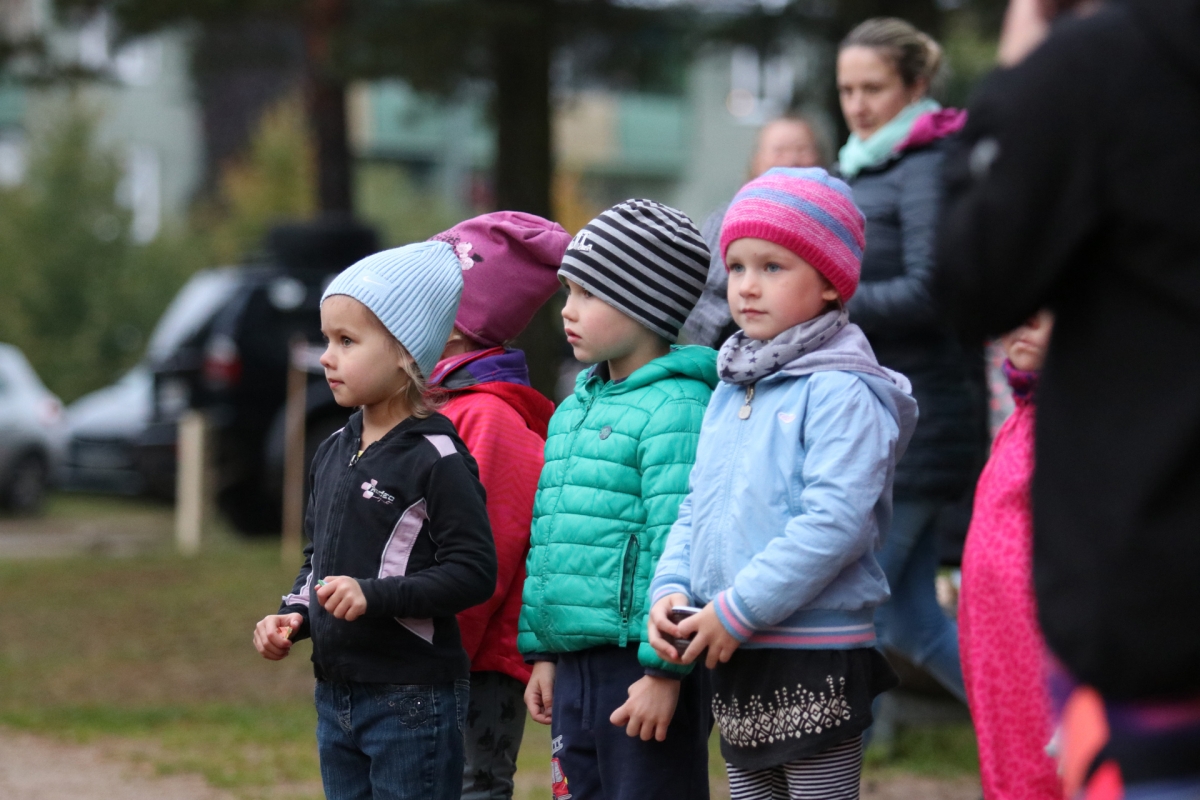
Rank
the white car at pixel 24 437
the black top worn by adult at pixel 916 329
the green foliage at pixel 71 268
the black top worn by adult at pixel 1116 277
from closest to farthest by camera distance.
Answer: the black top worn by adult at pixel 1116 277 → the black top worn by adult at pixel 916 329 → the white car at pixel 24 437 → the green foliage at pixel 71 268

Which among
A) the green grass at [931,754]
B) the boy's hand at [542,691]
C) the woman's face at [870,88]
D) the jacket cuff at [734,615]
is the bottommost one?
the green grass at [931,754]

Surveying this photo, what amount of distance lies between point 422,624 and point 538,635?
27cm

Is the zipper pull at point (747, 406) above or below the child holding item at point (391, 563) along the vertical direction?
above

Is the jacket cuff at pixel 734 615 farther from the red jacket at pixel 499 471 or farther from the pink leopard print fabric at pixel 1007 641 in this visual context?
the red jacket at pixel 499 471

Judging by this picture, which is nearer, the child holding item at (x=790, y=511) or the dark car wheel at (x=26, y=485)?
the child holding item at (x=790, y=511)

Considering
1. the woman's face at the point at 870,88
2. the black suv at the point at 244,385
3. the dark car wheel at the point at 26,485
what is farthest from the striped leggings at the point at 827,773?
the dark car wheel at the point at 26,485

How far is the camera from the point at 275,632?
302 centimetres

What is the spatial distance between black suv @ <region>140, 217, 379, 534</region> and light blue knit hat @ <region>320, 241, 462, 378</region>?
8.40 metres

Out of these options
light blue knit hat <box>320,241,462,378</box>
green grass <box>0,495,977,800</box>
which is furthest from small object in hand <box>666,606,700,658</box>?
green grass <box>0,495,977,800</box>

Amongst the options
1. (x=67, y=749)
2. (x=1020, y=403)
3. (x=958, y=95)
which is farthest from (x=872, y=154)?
(x=958, y=95)

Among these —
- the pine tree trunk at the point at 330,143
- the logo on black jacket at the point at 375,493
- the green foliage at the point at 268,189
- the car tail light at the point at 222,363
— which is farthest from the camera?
the green foliage at the point at 268,189

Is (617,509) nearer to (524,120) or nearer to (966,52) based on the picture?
(524,120)

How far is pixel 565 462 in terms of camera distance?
10.4 ft

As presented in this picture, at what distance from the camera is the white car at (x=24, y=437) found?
1581 cm
